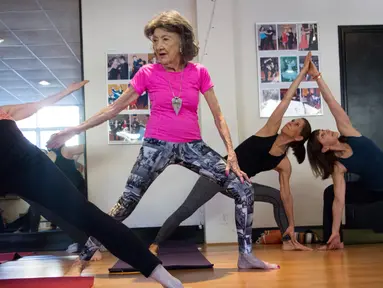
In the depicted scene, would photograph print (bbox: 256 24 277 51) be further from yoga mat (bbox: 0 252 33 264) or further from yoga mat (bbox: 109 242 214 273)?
yoga mat (bbox: 0 252 33 264)

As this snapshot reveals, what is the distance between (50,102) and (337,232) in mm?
2594

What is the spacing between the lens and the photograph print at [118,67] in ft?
16.4

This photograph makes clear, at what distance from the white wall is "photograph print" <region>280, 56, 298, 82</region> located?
0.95 feet

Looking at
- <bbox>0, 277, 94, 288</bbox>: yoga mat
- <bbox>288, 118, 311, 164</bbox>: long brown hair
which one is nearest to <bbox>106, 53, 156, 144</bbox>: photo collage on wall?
<bbox>288, 118, 311, 164</bbox>: long brown hair

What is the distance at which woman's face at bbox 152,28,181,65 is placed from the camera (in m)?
2.83

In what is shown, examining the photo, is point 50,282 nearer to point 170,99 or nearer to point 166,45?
point 170,99

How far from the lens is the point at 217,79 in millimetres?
4957

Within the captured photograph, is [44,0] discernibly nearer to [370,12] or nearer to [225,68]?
Answer: [225,68]

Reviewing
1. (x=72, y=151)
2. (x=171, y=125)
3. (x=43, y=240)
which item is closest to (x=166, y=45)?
(x=171, y=125)

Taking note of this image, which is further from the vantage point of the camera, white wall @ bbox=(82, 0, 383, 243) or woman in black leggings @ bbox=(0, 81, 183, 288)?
white wall @ bbox=(82, 0, 383, 243)

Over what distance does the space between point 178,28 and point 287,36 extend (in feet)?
8.50

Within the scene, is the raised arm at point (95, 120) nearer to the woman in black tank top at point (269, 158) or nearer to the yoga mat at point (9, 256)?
the woman in black tank top at point (269, 158)

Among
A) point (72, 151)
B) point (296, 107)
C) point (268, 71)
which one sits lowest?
point (72, 151)

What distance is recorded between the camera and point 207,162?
2.87 meters
